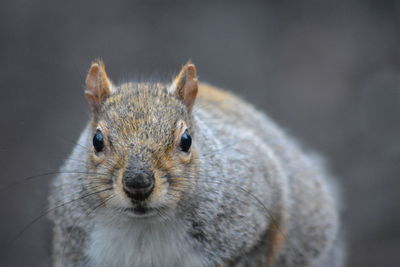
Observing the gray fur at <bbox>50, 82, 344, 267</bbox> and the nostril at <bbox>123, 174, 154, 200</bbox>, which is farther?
the gray fur at <bbox>50, 82, 344, 267</bbox>

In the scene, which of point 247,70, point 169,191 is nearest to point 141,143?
point 169,191

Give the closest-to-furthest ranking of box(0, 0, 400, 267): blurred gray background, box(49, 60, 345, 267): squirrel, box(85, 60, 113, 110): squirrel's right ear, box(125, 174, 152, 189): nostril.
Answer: box(125, 174, 152, 189): nostril, box(49, 60, 345, 267): squirrel, box(85, 60, 113, 110): squirrel's right ear, box(0, 0, 400, 267): blurred gray background

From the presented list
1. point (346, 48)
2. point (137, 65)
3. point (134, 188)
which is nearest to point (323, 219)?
point (134, 188)

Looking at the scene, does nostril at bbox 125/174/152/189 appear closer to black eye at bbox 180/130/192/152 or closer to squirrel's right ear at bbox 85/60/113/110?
black eye at bbox 180/130/192/152

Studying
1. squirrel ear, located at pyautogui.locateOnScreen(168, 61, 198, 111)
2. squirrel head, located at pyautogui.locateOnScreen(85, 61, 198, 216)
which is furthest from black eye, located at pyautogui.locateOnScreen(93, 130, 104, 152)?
squirrel ear, located at pyautogui.locateOnScreen(168, 61, 198, 111)

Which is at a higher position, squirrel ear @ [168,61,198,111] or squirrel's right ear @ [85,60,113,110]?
squirrel ear @ [168,61,198,111]

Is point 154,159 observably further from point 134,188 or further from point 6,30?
point 6,30

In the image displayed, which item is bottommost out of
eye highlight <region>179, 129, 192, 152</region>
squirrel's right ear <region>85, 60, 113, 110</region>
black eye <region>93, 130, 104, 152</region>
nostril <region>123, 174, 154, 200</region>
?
nostril <region>123, 174, 154, 200</region>
